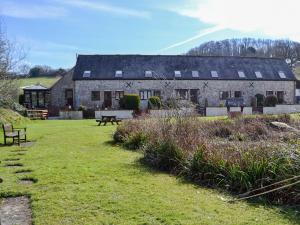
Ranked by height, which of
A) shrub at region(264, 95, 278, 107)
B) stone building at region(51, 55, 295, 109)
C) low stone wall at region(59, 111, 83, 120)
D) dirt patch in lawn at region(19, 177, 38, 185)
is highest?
stone building at region(51, 55, 295, 109)

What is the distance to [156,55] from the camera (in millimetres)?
42344

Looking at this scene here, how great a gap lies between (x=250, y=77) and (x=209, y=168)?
36475 millimetres

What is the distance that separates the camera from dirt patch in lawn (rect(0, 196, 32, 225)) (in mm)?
5430

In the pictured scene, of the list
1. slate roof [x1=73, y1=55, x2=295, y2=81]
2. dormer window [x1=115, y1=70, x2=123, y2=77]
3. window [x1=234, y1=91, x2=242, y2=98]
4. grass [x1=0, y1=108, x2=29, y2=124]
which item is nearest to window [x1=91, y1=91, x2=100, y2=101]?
slate roof [x1=73, y1=55, x2=295, y2=81]

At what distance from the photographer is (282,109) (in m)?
35.8

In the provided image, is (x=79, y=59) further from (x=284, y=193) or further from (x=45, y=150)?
(x=284, y=193)

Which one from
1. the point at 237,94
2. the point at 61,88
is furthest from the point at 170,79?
the point at 61,88

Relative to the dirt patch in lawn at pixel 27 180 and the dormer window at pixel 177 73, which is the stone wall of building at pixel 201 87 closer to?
the dormer window at pixel 177 73

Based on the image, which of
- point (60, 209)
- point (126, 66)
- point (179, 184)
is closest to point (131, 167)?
point (179, 184)

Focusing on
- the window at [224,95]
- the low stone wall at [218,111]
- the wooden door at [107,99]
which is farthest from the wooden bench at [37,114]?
the window at [224,95]

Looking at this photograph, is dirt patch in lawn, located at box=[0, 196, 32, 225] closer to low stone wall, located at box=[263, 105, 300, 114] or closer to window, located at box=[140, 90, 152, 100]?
low stone wall, located at box=[263, 105, 300, 114]

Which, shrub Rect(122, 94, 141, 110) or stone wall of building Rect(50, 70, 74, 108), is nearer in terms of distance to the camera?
shrub Rect(122, 94, 141, 110)

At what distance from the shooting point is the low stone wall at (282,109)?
34562 mm

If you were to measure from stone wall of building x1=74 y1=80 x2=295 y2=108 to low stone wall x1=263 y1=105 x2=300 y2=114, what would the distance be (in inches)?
258
